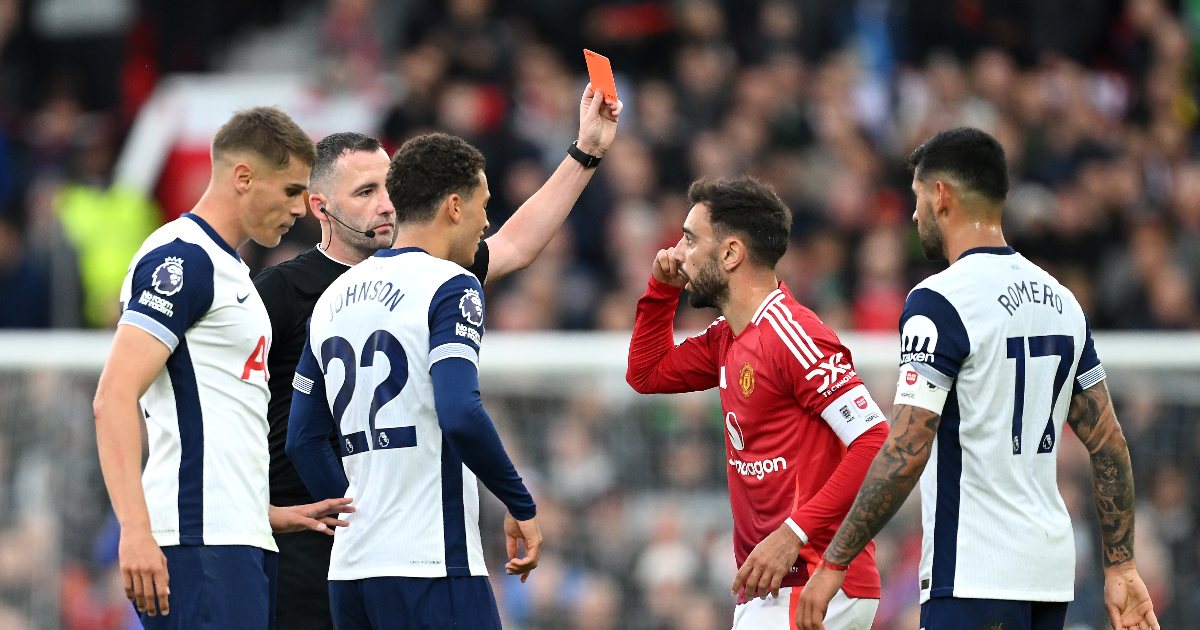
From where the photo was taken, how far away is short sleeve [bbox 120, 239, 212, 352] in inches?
219

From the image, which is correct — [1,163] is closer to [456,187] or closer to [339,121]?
[339,121]

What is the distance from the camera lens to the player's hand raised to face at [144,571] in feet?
17.7

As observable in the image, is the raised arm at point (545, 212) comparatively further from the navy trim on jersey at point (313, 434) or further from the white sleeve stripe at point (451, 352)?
the white sleeve stripe at point (451, 352)

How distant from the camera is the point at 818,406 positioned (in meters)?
6.03

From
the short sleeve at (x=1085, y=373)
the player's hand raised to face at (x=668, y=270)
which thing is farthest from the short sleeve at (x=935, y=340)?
the player's hand raised to face at (x=668, y=270)

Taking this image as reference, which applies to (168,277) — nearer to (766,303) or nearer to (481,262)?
(481,262)

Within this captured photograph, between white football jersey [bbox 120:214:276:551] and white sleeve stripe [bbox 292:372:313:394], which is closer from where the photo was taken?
white football jersey [bbox 120:214:276:551]

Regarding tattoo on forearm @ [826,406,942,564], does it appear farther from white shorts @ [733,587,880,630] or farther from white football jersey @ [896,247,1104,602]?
white shorts @ [733,587,880,630]

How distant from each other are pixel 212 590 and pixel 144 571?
0.25 metres

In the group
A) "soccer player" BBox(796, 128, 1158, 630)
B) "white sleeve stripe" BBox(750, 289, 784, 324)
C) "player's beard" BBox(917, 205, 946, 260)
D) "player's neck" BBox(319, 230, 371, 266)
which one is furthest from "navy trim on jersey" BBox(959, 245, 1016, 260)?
"player's neck" BBox(319, 230, 371, 266)

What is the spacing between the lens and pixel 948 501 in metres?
5.75

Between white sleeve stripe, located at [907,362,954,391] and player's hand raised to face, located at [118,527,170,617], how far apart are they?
245cm

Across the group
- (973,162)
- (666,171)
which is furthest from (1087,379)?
(666,171)

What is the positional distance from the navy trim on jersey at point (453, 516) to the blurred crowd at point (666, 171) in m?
5.06
